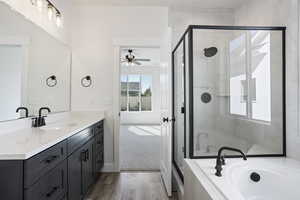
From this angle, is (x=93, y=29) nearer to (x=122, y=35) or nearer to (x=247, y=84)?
(x=122, y=35)

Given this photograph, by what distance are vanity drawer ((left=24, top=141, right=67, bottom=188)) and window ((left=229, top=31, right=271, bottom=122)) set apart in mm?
2119

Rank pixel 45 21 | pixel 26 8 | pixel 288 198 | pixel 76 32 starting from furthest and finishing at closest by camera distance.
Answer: pixel 76 32
pixel 45 21
pixel 26 8
pixel 288 198

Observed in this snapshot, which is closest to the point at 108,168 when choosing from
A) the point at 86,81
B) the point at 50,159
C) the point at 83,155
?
the point at 83,155

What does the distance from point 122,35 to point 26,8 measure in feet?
4.88

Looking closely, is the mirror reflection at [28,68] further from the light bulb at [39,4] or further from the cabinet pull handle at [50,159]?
the cabinet pull handle at [50,159]

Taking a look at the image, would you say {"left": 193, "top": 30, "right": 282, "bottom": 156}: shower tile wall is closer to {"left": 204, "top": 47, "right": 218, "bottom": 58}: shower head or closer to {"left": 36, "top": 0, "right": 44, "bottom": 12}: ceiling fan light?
{"left": 204, "top": 47, "right": 218, "bottom": 58}: shower head

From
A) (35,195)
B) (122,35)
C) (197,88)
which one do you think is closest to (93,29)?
(122,35)

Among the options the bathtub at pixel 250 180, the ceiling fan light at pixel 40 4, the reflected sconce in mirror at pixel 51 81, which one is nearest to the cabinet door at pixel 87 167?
the reflected sconce in mirror at pixel 51 81

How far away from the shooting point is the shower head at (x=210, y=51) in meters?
2.52

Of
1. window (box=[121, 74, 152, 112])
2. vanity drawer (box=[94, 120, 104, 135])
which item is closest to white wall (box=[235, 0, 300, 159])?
vanity drawer (box=[94, 120, 104, 135])

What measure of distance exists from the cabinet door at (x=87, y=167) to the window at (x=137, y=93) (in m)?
6.49

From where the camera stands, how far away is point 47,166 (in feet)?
4.41

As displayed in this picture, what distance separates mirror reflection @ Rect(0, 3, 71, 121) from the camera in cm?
180

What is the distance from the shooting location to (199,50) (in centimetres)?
238
